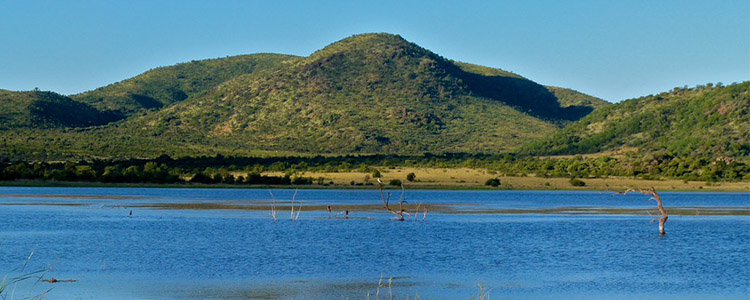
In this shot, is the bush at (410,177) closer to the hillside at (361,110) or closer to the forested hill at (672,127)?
the forested hill at (672,127)

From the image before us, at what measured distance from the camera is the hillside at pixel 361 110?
145m

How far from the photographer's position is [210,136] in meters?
149

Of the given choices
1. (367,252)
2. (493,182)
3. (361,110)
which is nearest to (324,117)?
(361,110)

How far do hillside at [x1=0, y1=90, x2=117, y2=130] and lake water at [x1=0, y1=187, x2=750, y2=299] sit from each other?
86638 mm

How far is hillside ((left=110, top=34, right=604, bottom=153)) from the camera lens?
145125 millimetres

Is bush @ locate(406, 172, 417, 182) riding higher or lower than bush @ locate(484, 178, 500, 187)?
higher

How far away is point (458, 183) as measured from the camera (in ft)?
334

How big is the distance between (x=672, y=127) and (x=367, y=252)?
92.7m

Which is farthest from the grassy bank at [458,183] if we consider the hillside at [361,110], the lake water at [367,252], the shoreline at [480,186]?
the hillside at [361,110]

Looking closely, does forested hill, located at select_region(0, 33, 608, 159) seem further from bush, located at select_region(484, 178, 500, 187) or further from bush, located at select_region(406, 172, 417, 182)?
bush, located at select_region(484, 178, 500, 187)

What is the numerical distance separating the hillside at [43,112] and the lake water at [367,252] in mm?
86638

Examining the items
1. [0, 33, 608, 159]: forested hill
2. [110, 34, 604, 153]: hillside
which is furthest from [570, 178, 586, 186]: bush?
[110, 34, 604, 153]: hillside

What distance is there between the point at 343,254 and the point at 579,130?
107m

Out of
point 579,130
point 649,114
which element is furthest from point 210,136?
point 649,114
